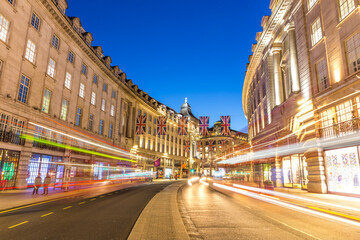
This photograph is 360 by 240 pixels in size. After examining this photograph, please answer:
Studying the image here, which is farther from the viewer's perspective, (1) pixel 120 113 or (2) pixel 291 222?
(1) pixel 120 113

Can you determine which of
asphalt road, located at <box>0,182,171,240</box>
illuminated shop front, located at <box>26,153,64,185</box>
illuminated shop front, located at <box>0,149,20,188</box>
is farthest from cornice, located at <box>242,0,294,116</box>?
illuminated shop front, located at <box>0,149,20,188</box>

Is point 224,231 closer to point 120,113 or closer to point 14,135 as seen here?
point 14,135

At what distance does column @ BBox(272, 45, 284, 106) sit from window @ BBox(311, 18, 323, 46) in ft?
24.5

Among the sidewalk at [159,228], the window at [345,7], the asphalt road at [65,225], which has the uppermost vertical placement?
the window at [345,7]

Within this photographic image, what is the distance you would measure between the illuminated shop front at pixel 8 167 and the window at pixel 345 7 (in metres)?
28.7

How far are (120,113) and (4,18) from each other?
27.6 m

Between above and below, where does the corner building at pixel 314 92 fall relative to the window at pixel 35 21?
below

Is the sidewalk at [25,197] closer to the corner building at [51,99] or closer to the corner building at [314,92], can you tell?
the corner building at [51,99]

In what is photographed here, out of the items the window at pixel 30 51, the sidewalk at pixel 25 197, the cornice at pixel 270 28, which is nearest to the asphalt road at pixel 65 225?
the sidewalk at pixel 25 197

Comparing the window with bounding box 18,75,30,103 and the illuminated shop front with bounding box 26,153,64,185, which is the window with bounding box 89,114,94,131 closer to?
the illuminated shop front with bounding box 26,153,64,185

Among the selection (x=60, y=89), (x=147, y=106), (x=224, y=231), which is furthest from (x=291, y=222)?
(x=147, y=106)

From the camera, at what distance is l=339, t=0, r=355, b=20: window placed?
17.0m

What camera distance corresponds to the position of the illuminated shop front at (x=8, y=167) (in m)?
19.6

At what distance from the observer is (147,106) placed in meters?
57.8
